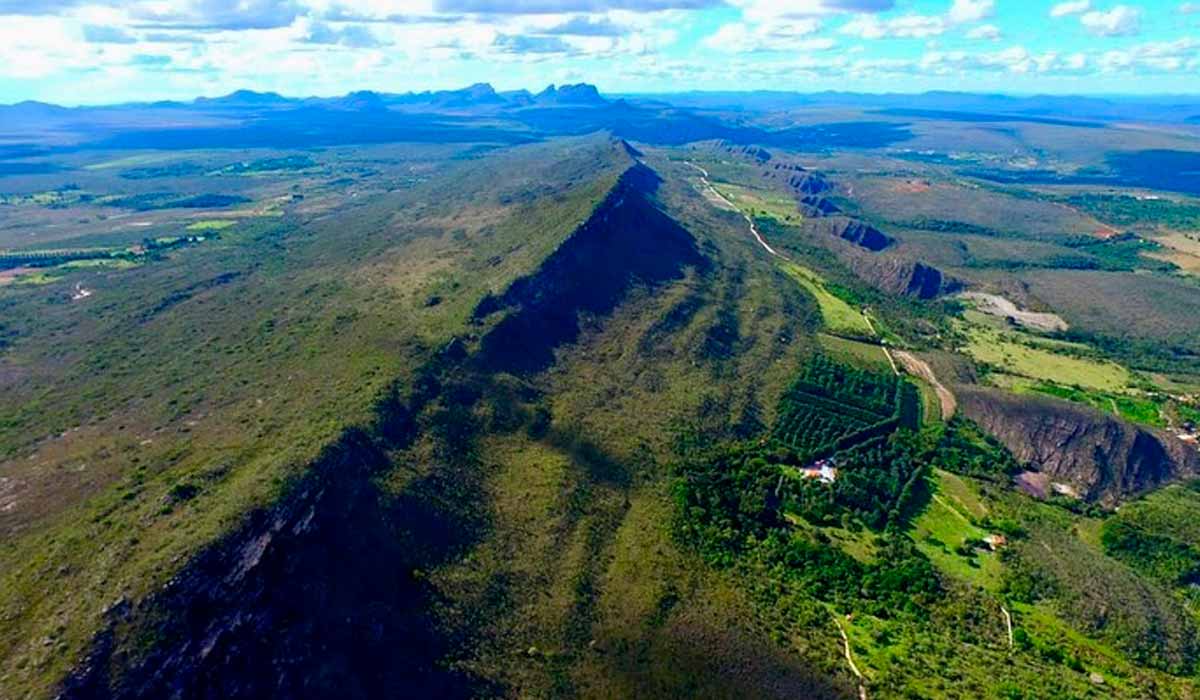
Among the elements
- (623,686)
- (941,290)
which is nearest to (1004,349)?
(941,290)

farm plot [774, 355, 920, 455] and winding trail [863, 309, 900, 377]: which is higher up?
farm plot [774, 355, 920, 455]

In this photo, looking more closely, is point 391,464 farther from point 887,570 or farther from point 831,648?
point 887,570

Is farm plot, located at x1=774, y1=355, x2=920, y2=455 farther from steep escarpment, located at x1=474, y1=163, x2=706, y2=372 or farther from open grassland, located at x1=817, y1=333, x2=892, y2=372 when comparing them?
steep escarpment, located at x1=474, y1=163, x2=706, y2=372

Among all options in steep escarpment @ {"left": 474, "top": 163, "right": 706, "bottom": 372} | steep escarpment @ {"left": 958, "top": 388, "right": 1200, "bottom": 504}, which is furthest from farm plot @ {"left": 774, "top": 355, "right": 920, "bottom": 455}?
steep escarpment @ {"left": 474, "top": 163, "right": 706, "bottom": 372}

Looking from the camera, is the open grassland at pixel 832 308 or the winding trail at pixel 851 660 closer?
the winding trail at pixel 851 660

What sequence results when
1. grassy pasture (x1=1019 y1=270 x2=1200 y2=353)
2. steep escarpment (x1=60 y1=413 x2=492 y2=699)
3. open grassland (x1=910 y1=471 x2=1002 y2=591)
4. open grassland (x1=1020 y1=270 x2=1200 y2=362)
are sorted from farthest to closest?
grassy pasture (x1=1019 y1=270 x2=1200 y2=353), open grassland (x1=1020 y1=270 x2=1200 y2=362), open grassland (x1=910 y1=471 x2=1002 y2=591), steep escarpment (x1=60 y1=413 x2=492 y2=699)

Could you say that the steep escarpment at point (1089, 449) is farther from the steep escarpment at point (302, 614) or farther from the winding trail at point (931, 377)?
the steep escarpment at point (302, 614)

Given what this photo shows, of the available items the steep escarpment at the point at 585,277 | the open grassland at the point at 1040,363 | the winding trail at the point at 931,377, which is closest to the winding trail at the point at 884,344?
the winding trail at the point at 931,377
